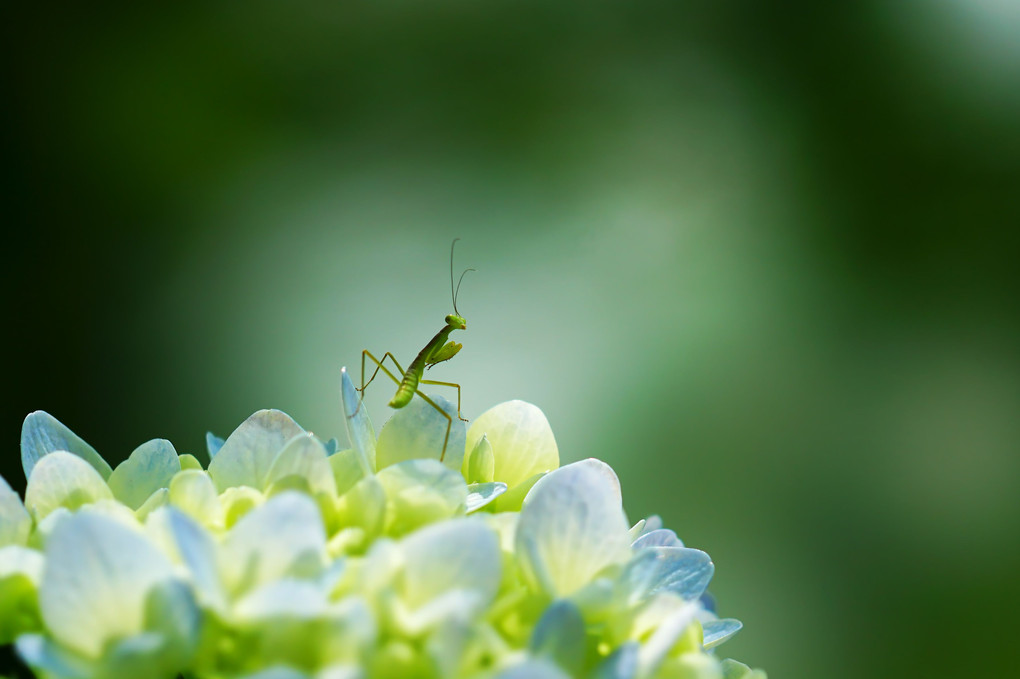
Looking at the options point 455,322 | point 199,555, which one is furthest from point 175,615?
point 455,322

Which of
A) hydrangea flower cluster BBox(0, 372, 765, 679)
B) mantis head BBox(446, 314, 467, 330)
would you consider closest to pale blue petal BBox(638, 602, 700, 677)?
hydrangea flower cluster BBox(0, 372, 765, 679)

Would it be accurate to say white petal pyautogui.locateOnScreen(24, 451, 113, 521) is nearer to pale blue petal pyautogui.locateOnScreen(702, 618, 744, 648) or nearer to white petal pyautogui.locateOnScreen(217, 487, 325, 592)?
white petal pyautogui.locateOnScreen(217, 487, 325, 592)

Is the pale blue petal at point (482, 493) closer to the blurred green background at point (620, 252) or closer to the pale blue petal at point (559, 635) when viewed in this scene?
the pale blue petal at point (559, 635)

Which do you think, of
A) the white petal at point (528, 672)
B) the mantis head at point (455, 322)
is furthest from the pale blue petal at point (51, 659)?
the mantis head at point (455, 322)

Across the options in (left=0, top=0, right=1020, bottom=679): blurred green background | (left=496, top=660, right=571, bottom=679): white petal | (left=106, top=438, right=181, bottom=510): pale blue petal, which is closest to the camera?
(left=496, top=660, right=571, bottom=679): white petal

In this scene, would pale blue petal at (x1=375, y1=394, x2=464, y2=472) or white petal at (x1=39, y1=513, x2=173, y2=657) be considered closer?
white petal at (x1=39, y1=513, x2=173, y2=657)

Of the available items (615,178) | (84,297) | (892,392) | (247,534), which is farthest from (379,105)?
(247,534)

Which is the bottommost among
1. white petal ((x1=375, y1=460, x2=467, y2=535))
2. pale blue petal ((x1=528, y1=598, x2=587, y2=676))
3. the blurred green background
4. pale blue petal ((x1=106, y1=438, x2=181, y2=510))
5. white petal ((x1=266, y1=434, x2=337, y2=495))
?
pale blue petal ((x1=528, y1=598, x2=587, y2=676))

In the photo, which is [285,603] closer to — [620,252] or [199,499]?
[199,499]
